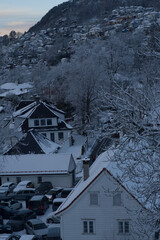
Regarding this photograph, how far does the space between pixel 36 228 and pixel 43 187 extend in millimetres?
7566

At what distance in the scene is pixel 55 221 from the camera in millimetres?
20109

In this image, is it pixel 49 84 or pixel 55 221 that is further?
pixel 49 84

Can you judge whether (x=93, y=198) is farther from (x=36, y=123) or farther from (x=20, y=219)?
(x=36, y=123)

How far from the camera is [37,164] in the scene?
28016 mm

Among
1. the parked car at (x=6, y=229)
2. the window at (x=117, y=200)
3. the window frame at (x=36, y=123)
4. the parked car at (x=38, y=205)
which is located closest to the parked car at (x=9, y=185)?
the parked car at (x=38, y=205)

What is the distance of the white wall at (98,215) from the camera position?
52.1ft

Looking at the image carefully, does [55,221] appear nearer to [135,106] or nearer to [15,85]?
[135,106]

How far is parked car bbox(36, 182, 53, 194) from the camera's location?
1007 inches

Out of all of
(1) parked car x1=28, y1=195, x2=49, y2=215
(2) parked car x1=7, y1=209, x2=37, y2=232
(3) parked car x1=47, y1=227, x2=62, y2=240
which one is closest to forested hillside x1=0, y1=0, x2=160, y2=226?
(3) parked car x1=47, y1=227, x2=62, y2=240

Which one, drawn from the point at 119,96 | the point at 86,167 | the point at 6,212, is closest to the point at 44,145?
the point at 6,212

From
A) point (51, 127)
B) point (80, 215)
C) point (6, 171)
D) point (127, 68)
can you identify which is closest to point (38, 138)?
point (6, 171)

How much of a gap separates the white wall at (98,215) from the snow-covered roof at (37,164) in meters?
10.3

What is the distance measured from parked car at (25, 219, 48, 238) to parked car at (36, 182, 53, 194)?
6.22m

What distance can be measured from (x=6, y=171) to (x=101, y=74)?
27.5 meters
